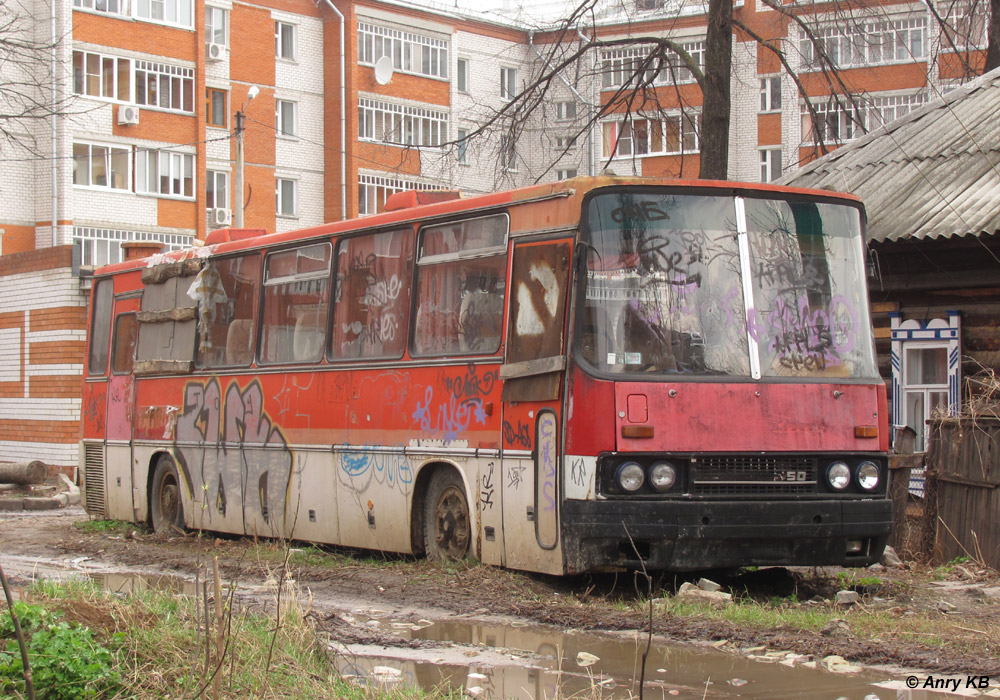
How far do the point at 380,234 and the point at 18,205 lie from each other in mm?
31842

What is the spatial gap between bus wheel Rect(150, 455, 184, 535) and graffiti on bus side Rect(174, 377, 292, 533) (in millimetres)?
458

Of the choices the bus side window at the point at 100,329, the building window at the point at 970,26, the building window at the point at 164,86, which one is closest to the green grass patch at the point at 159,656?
the bus side window at the point at 100,329

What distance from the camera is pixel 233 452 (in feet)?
43.6

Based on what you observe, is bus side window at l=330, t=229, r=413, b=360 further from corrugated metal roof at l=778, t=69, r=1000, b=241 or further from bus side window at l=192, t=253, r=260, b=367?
corrugated metal roof at l=778, t=69, r=1000, b=241

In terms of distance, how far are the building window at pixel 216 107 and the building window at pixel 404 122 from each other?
5.32m

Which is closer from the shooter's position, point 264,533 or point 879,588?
point 879,588

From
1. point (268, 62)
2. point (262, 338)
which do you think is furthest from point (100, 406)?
point (268, 62)

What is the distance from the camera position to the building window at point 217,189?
146ft

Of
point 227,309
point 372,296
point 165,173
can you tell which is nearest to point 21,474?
point 227,309

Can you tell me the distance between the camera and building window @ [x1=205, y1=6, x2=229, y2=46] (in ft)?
149

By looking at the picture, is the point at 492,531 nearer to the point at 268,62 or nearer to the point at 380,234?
the point at 380,234

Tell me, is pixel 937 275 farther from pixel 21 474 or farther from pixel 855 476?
pixel 21 474

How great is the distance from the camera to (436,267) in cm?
1056

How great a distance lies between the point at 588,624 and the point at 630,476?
4.00 ft
